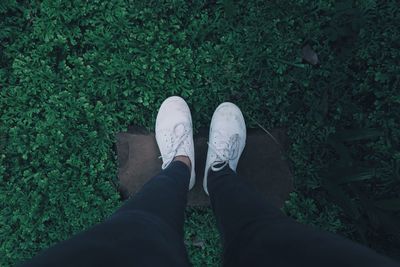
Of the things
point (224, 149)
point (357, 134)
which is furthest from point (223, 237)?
point (357, 134)

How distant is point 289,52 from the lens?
8.59ft

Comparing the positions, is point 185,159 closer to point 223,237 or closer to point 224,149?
point 224,149

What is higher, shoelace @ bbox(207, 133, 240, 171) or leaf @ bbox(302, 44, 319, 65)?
leaf @ bbox(302, 44, 319, 65)

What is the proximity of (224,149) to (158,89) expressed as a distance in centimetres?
69

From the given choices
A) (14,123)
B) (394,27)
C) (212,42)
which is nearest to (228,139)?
(212,42)

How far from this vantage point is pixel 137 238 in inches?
56.1

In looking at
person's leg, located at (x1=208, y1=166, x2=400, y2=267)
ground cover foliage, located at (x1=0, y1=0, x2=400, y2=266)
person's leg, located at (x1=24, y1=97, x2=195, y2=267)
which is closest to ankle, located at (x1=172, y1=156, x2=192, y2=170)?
person's leg, located at (x1=24, y1=97, x2=195, y2=267)

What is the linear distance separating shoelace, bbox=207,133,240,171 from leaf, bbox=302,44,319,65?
784 mm

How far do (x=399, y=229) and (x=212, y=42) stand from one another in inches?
72.7

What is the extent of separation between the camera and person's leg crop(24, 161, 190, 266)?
118 cm

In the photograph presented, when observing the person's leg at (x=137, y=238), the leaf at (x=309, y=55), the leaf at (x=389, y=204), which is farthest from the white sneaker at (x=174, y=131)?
the leaf at (x=389, y=204)

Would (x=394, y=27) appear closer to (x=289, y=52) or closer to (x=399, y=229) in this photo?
(x=289, y=52)

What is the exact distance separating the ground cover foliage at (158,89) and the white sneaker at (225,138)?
0.13 meters

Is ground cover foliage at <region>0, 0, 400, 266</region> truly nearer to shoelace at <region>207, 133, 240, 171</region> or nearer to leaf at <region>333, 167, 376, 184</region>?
leaf at <region>333, 167, 376, 184</region>
